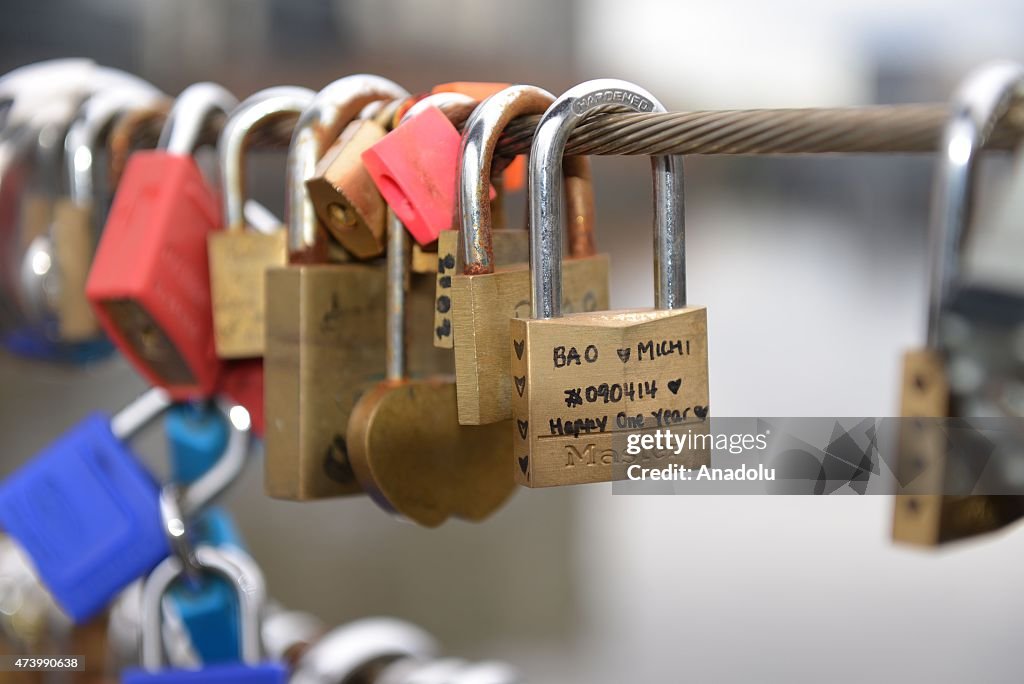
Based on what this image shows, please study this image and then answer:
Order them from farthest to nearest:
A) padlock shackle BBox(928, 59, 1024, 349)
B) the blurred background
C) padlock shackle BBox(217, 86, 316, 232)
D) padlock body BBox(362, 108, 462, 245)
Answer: the blurred background, padlock shackle BBox(217, 86, 316, 232), padlock body BBox(362, 108, 462, 245), padlock shackle BBox(928, 59, 1024, 349)

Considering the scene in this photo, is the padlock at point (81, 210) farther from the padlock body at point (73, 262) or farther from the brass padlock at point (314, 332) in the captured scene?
the brass padlock at point (314, 332)

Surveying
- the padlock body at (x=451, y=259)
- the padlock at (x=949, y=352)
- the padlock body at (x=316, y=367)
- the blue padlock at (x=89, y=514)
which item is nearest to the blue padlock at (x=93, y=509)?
→ the blue padlock at (x=89, y=514)

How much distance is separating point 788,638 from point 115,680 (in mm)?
2316

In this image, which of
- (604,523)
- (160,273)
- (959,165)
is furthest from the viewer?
(604,523)

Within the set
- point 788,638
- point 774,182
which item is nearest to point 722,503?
point 788,638

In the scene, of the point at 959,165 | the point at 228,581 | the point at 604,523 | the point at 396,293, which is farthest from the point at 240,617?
the point at 604,523

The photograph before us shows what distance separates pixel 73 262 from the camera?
2.36 feet

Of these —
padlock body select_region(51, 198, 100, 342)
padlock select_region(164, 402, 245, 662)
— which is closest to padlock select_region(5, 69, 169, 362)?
padlock body select_region(51, 198, 100, 342)

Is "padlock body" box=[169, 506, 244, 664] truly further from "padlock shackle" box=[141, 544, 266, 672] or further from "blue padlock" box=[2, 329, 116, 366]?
"blue padlock" box=[2, 329, 116, 366]

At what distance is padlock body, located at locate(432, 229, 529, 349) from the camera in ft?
1.58

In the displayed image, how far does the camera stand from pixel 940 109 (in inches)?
14.3

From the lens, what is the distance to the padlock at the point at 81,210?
2.23 ft

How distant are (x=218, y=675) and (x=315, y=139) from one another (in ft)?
1.05

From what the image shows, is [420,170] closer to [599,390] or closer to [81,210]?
[599,390]
